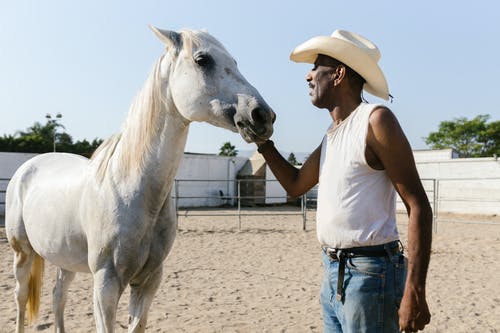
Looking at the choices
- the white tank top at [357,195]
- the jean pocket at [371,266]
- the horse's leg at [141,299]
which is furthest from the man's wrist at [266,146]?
the horse's leg at [141,299]

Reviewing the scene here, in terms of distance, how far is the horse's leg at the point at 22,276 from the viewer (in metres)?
2.94

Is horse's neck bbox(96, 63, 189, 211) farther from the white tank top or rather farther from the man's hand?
the man's hand

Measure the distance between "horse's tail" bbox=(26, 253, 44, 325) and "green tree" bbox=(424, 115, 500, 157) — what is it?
31.1 metres

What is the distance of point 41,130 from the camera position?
32.2 metres

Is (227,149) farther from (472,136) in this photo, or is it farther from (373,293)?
(373,293)

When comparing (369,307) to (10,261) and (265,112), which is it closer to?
(265,112)

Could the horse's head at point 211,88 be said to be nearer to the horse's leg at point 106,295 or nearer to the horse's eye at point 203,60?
the horse's eye at point 203,60

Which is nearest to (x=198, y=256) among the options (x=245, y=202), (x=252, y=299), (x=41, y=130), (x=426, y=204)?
(x=252, y=299)

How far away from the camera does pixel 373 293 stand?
1.31m

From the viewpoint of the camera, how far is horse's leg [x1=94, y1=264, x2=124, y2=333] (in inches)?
71.4

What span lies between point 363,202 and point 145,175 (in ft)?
3.34

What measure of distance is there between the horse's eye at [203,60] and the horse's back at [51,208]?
0.93 metres

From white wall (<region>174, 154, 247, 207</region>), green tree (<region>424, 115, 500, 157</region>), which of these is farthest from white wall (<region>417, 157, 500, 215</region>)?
green tree (<region>424, 115, 500, 157</region>)

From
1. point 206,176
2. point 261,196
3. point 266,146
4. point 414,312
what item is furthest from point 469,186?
point 414,312
